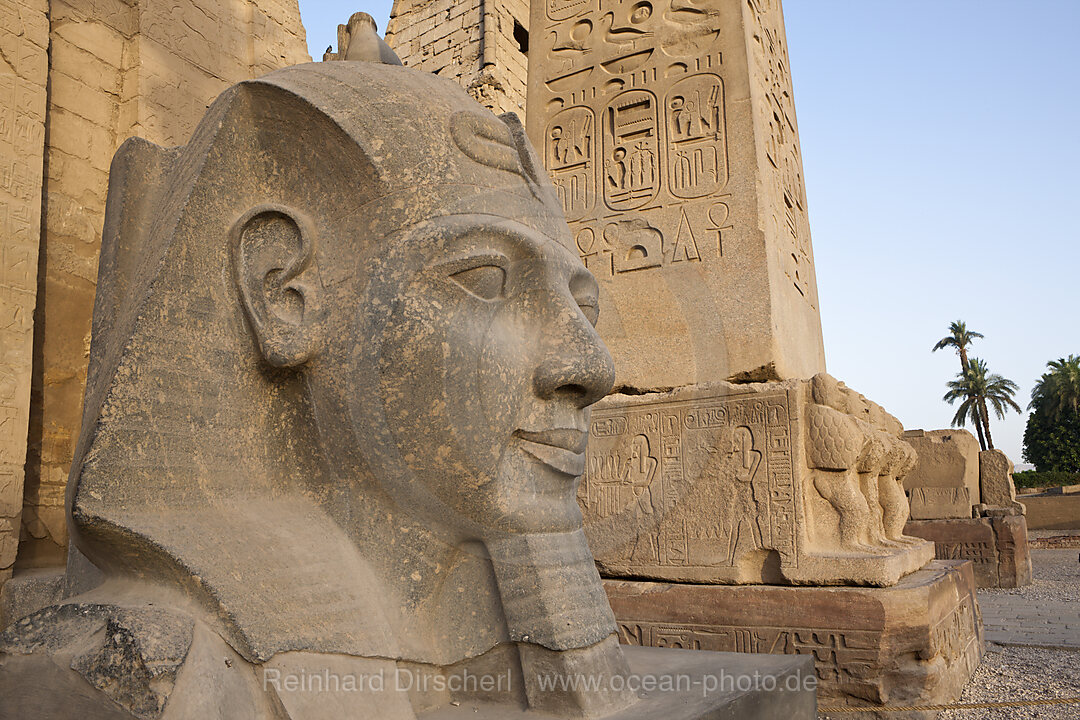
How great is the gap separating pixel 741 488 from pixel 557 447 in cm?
256

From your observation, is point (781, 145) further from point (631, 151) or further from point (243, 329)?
point (243, 329)

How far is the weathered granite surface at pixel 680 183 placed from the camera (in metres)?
4.27

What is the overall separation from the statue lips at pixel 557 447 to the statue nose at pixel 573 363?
0.08 m

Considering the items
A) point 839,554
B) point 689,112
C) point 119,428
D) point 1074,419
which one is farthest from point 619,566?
point 1074,419

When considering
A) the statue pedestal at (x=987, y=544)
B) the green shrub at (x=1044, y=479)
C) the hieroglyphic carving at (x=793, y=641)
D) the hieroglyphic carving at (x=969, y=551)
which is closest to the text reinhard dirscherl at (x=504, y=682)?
the hieroglyphic carving at (x=793, y=641)

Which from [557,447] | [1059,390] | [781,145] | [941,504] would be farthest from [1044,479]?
[557,447]

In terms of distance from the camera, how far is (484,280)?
1.59 meters

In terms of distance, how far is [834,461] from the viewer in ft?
12.9

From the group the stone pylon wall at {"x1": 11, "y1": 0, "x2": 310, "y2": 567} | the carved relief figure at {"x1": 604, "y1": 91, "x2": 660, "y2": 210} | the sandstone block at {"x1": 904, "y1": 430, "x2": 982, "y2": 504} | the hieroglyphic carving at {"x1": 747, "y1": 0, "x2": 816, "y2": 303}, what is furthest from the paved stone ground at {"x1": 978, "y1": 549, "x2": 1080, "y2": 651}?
the stone pylon wall at {"x1": 11, "y1": 0, "x2": 310, "y2": 567}

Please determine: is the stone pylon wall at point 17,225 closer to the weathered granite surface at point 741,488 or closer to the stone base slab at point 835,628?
the weathered granite surface at point 741,488

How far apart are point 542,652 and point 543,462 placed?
0.37m

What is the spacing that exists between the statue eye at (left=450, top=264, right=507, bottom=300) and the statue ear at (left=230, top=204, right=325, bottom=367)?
0.96ft

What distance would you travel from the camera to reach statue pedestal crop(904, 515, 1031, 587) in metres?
8.81

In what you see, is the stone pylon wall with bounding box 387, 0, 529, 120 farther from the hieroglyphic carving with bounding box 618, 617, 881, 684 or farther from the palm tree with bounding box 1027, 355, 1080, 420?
the palm tree with bounding box 1027, 355, 1080, 420
